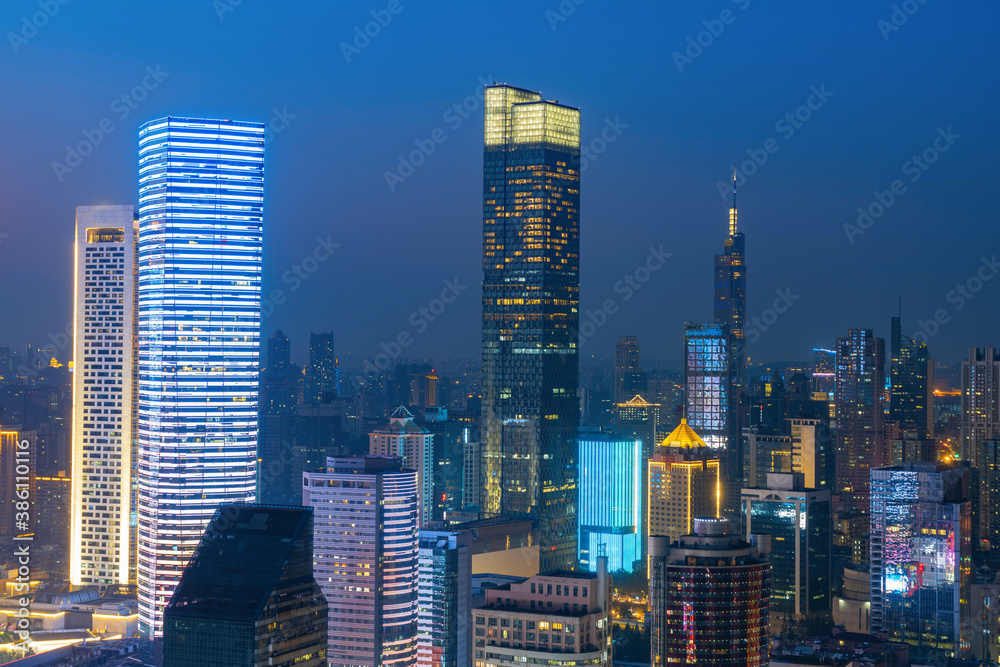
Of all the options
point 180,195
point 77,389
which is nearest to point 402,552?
point 180,195

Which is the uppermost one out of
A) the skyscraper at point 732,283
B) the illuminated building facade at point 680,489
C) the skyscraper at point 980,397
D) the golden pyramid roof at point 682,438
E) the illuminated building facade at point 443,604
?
the skyscraper at point 732,283

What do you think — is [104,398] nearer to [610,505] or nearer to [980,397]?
[610,505]

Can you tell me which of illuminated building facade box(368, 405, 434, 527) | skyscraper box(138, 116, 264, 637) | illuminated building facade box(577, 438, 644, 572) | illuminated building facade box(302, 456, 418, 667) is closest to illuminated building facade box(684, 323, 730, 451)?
illuminated building facade box(577, 438, 644, 572)

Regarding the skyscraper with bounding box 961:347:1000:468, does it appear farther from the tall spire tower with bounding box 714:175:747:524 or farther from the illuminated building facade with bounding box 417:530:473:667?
the illuminated building facade with bounding box 417:530:473:667

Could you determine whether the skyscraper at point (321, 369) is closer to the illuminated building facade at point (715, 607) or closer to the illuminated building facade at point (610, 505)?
the illuminated building facade at point (610, 505)

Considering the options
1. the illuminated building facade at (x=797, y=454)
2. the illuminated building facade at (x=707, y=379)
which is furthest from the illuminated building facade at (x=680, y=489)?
the illuminated building facade at (x=707, y=379)

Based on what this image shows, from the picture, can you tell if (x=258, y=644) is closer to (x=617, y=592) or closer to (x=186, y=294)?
(x=186, y=294)
